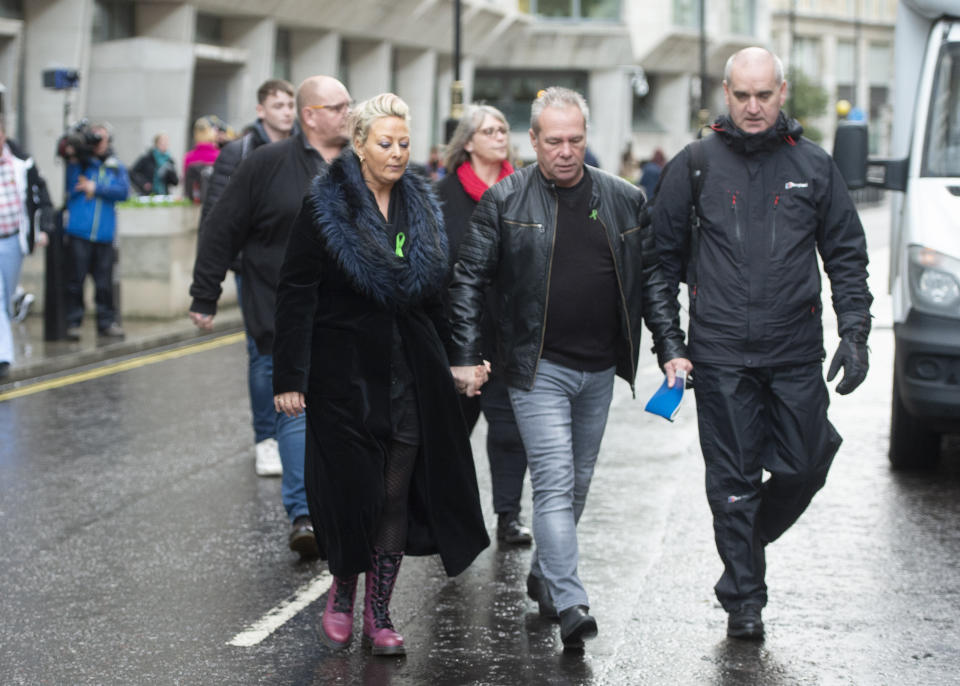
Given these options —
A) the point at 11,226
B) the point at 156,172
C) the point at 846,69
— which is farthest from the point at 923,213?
the point at 846,69

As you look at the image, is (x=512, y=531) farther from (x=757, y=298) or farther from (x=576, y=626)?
(x=757, y=298)

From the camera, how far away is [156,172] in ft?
72.8

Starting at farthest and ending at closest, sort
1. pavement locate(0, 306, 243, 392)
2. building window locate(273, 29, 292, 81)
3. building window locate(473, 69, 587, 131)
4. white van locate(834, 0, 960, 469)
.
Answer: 1. building window locate(473, 69, 587, 131)
2. building window locate(273, 29, 292, 81)
3. pavement locate(0, 306, 243, 392)
4. white van locate(834, 0, 960, 469)

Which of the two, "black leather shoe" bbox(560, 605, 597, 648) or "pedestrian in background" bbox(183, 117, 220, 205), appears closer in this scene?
"black leather shoe" bbox(560, 605, 597, 648)

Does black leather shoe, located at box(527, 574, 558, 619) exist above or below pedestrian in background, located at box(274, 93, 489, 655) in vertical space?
below

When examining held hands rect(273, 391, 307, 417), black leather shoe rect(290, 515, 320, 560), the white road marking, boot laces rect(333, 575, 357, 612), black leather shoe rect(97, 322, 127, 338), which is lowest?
the white road marking

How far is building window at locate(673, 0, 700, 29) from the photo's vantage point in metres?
58.0

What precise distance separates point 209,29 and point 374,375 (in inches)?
1132

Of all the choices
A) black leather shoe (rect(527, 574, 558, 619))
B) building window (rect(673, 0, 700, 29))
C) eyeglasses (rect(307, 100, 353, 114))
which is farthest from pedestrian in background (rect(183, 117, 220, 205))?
building window (rect(673, 0, 700, 29))

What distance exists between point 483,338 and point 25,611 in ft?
6.45

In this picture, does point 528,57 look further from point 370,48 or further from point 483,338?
point 483,338

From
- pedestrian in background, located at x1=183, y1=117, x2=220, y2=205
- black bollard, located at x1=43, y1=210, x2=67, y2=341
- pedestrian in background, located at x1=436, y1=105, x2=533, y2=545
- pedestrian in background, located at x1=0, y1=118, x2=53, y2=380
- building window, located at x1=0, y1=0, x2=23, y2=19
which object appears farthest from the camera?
building window, located at x1=0, y1=0, x2=23, y2=19

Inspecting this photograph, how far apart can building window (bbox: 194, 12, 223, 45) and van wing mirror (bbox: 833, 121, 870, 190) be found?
2599 centimetres

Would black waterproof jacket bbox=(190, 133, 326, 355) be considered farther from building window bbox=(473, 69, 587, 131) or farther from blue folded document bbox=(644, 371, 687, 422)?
building window bbox=(473, 69, 587, 131)
